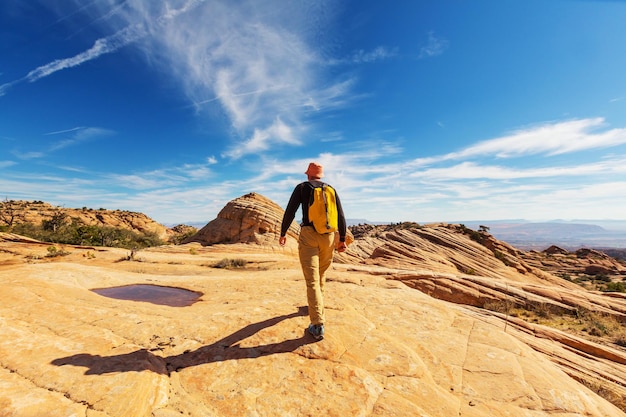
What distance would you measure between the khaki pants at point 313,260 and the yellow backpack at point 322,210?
6.4 inches

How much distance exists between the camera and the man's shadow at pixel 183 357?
12.5 feet

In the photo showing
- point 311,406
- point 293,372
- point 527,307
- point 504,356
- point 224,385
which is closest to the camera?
point 311,406

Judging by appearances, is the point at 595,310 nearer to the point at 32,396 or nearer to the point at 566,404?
the point at 566,404

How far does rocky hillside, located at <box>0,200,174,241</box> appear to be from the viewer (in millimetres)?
59344

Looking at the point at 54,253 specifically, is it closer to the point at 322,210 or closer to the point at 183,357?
the point at 183,357

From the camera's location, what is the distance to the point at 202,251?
25.9m

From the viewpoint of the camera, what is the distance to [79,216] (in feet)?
222

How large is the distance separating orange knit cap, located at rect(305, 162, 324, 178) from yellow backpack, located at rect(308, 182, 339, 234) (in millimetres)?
286

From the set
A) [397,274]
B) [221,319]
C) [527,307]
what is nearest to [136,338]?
[221,319]

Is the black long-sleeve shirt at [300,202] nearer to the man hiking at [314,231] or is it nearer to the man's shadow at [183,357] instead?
the man hiking at [314,231]

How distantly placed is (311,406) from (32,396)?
287cm

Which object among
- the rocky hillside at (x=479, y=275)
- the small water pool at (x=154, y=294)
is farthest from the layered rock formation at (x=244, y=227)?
the small water pool at (x=154, y=294)

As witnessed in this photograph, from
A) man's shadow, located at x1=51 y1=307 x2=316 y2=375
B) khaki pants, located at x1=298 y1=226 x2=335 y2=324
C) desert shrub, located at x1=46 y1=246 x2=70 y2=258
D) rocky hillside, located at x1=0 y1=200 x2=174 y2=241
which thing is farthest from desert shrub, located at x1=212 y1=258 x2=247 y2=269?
rocky hillside, located at x1=0 y1=200 x2=174 y2=241

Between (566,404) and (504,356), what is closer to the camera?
(566,404)
